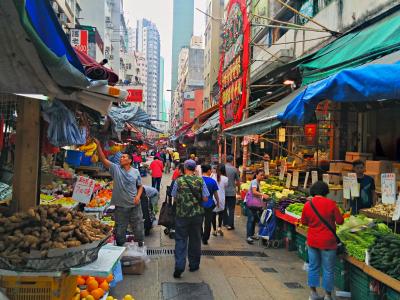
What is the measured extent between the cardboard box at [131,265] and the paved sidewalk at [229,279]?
0.32 ft

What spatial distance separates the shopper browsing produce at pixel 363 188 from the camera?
8023 mm

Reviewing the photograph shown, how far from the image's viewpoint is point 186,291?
639 cm

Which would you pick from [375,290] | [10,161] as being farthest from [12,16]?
[10,161]

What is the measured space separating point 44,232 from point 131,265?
3.70 m

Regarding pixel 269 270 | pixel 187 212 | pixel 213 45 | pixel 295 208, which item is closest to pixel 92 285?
pixel 187 212

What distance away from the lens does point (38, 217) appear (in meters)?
3.80

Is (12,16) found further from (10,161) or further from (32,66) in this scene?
(10,161)

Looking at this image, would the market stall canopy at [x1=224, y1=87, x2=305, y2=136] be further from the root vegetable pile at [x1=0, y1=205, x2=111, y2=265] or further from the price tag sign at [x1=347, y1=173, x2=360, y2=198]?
the root vegetable pile at [x1=0, y1=205, x2=111, y2=265]

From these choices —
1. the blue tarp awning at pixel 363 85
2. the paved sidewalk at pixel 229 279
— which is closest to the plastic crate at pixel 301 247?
the paved sidewalk at pixel 229 279

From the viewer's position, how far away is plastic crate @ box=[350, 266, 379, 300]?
5723mm

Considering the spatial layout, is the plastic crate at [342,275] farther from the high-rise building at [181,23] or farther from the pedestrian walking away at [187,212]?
the high-rise building at [181,23]

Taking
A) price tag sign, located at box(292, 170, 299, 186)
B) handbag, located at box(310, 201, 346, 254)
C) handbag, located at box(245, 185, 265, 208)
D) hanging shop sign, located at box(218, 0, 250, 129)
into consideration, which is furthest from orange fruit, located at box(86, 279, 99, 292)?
hanging shop sign, located at box(218, 0, 250, 129)

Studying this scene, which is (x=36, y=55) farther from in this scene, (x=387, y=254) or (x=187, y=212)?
(x=387, y=254)

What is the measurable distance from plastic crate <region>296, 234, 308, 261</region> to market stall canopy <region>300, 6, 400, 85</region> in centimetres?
366
